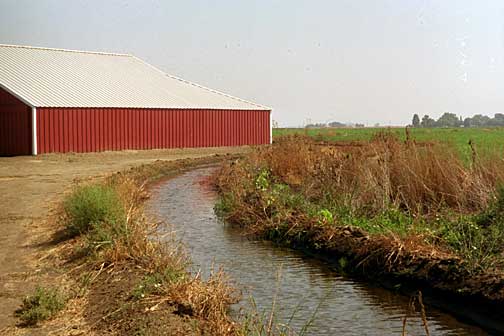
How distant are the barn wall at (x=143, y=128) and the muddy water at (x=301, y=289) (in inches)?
951

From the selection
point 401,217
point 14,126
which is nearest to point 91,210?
point 401,217

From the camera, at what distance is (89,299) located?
9.63 meters

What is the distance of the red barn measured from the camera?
1572 inches

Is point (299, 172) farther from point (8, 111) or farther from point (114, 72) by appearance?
point (114, 72)

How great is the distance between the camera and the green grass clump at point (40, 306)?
864cm

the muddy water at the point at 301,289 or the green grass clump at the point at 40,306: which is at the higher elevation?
the green grass clump at the point at 40,306

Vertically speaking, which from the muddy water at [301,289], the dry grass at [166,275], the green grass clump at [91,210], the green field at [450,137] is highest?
the green field at [450,137]

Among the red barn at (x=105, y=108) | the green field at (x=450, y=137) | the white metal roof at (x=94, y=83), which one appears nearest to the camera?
the green field at (x=450, y=137)

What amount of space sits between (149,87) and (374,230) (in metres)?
38.4

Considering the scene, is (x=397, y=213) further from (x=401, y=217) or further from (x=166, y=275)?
(x=166, y=275)

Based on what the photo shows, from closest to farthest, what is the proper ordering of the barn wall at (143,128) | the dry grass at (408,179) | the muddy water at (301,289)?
the muddy water at (301,289), the dry grass at (408,179), the barn wall at (143,128)

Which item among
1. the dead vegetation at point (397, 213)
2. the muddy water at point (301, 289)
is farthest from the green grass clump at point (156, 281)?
the dead vegetation at point (397, 213)

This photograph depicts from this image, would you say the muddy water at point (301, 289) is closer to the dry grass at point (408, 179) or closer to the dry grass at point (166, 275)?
the dry grass at point (166, 275)

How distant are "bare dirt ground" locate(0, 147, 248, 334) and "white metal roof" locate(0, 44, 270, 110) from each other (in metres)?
3.41
